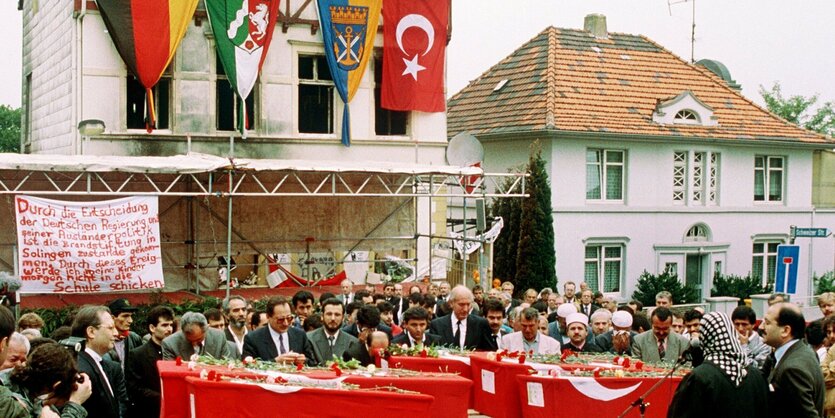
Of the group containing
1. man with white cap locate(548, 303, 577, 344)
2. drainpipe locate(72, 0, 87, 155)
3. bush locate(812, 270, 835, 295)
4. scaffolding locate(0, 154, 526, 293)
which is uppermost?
drainpipe locate(72, 0, 87, 155)

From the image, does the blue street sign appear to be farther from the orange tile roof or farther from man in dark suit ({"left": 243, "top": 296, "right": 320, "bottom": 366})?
man in dark suit ({"left": 243, "top": 296, "right": 320, "bottom": 366})

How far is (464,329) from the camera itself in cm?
1240

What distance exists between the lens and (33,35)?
27.9 m

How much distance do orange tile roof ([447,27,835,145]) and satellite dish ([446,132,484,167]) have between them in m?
6.01

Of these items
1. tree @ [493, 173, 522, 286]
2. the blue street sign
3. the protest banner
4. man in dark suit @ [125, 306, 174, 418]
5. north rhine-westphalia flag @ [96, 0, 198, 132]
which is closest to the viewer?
man in dark suit @ [125, 306, 174, 418]

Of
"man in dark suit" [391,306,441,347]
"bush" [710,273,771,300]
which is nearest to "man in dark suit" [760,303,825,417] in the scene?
"man in dark suit" [391,306,441,347]

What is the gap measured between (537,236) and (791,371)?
21.3 meters

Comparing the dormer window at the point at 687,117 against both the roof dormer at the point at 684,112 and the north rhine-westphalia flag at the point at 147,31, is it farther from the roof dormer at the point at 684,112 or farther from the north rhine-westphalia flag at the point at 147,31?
the north rhine-westphalia flag at the point at 147,31

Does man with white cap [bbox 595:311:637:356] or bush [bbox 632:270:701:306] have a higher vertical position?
man with white cap [bbox 595:311:637:356]

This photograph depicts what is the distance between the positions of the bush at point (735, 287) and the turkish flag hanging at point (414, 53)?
12.4 m

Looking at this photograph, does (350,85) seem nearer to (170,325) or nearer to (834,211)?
(170,325)

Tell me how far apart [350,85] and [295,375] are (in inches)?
634

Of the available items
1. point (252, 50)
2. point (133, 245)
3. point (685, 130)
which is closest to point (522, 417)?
point (133, 245)

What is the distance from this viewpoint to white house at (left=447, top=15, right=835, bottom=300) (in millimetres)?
31266
